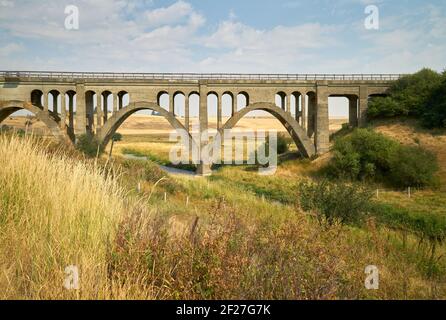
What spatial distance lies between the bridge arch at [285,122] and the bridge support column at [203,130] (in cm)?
221

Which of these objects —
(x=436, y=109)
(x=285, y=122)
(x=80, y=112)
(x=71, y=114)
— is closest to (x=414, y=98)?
(x=436, y=109)

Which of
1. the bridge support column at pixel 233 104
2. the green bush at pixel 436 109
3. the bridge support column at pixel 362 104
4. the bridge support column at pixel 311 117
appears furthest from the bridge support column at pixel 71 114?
the green bush at pixel 436 109

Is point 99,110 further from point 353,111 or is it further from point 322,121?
point 353,111

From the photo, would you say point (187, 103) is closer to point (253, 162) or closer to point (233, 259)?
point (253, 162)

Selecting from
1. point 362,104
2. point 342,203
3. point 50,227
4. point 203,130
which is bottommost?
point 342,203

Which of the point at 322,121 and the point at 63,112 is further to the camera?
the point at 322,121

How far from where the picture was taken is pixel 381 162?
29.2 m

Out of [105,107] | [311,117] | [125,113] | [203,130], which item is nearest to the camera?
[203,130]

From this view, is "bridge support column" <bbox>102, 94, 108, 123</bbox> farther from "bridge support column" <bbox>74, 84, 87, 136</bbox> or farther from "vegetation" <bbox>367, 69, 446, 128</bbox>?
"vegetation" <bbox>367, 69, 446, 128</bbox>

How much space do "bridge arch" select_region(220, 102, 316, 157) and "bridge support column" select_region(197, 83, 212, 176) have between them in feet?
7.25

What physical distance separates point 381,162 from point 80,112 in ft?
100

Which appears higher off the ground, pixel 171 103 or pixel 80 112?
pixel 171 103

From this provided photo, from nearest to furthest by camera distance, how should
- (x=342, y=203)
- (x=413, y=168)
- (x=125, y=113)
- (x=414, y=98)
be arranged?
(x=342, y=203) → (x=413, y=168) → (x=125, y=113) → (x=414, y=98)
